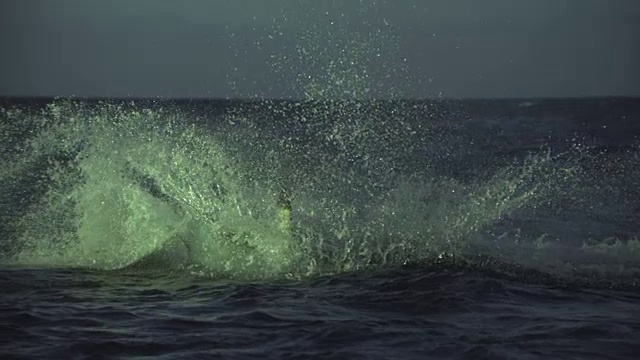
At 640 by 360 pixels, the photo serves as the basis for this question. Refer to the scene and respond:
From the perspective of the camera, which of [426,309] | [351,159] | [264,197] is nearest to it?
[426,309]

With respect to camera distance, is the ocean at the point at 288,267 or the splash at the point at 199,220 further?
the splash at the point at 199,220

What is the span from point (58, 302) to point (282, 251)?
10.2ft

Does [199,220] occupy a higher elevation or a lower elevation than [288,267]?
higher

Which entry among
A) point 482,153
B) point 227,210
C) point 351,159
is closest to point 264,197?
point 227,210

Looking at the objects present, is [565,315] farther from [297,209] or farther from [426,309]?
[297,209]

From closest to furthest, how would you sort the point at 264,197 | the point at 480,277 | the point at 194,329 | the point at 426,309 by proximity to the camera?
the point at 194,329 < the point at 426,309 < the point at 480,277 < the point at 264,197

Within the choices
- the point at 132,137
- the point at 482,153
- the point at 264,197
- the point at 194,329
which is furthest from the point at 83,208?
the point at 482,153

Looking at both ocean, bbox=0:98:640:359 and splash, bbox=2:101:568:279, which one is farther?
splash, bbox=2:101:568:279

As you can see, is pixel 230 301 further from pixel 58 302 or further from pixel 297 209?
pixel 297 209

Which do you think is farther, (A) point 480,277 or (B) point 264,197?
(B) point 264,197

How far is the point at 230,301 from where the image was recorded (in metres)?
9.70

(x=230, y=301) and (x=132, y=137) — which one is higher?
(x=132, y=137)

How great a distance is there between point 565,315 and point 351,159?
25396 millimetres

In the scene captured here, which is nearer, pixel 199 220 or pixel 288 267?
pixel 288 267
